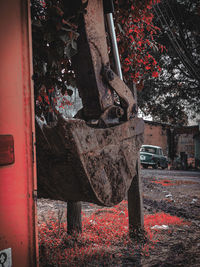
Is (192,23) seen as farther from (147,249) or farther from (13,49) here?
(13,49)

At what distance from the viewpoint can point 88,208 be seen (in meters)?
6.41

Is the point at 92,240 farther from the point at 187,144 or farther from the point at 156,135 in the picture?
the point at 187,144

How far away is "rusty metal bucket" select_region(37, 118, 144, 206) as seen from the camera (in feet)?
5.46

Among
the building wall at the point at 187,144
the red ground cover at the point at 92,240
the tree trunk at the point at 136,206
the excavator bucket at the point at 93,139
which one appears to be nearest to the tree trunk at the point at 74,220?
the red ground cover at the point at 92,240

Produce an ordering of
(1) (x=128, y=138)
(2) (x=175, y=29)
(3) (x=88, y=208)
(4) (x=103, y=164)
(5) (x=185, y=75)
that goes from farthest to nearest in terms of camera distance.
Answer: (5) (x=185, y=75) < (2) (x=175, y=29) < (3) (x=88, y=208) < (1) (x=128, y=138) < (4) (x=103, y=164)

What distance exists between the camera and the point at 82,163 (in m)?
1.67

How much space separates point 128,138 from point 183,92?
15.0 meters

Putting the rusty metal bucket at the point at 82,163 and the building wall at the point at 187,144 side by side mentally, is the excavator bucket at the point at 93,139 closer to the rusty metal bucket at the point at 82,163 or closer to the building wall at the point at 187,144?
the rusty metal bucket at the point at 82,163

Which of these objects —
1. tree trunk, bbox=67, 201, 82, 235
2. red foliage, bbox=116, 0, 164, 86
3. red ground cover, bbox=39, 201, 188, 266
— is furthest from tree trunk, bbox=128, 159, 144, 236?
red foliage, bbox=116, 0, 164, 86

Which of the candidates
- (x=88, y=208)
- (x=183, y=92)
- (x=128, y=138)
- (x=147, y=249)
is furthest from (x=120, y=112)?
(x=183, y=92)

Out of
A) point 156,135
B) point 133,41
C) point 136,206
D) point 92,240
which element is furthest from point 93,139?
point 156,135

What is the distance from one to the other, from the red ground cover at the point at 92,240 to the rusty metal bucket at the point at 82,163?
74.9 inches

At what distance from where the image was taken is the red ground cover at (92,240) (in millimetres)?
3521

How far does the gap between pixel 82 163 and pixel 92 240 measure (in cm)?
292
